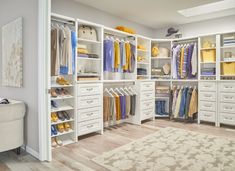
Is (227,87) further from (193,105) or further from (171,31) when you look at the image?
(171,31)

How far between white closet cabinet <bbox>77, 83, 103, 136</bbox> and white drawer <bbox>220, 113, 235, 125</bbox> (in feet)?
8.81

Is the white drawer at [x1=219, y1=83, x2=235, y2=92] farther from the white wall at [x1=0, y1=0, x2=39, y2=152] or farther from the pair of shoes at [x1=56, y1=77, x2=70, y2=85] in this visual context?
the white wall at [x1=0, y1=0, x2=39, y2=152]

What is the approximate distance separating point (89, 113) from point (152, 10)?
8.52ft

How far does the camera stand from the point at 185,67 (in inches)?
181

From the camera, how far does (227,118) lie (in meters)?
4.07

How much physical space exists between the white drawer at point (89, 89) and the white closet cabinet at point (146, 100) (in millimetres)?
1181

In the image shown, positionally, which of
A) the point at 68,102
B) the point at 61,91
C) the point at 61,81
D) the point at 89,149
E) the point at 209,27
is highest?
the point at 209,27

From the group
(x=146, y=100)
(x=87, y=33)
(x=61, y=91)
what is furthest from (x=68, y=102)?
A: (x=146, y=100)

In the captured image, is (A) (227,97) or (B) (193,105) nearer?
(A) (227,97)

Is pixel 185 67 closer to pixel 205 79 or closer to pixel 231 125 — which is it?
pixel 205 79

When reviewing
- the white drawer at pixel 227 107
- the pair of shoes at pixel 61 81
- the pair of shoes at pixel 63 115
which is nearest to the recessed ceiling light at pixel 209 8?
the white drawer at pixel 227 107

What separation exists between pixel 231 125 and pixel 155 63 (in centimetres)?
252

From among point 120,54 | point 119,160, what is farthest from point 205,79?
point 119,160

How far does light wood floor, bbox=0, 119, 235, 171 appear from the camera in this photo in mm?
2246
